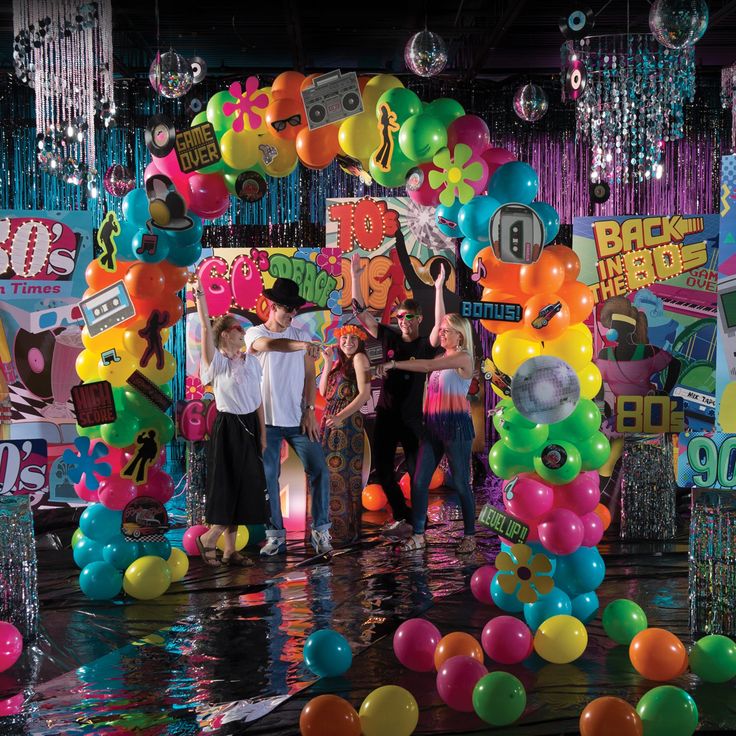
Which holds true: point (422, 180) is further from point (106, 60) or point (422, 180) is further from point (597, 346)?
point (597, 346)

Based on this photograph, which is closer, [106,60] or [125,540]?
[125,540]

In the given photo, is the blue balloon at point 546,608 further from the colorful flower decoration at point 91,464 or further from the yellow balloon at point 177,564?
the colorful flower decoration at point 91,464

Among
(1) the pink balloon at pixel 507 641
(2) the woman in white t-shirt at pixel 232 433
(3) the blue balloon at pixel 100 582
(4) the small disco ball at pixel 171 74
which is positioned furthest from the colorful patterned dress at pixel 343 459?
(1) the pink balloon at pixel 507 641

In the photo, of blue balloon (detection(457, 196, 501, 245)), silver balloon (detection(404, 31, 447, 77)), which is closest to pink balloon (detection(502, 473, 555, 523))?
blue balloon (detection(457, 196, 501, 245))

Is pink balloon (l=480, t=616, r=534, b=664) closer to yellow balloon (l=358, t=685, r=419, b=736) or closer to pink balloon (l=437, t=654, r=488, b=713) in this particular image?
pink balloon (l=437, t=654, r=488, b=713)

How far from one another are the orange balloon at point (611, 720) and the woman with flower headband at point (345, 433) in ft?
9.89

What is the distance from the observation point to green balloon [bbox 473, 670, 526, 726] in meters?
2.96

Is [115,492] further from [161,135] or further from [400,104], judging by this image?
[400,104]

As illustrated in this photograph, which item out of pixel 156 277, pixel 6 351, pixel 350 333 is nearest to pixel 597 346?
pixel 350 333

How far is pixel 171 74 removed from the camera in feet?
19.0

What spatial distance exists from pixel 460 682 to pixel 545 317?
1692mm

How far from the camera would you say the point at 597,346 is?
23.5 ft

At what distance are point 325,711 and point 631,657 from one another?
127 centimetres

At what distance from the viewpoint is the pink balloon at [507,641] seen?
3541 mm
